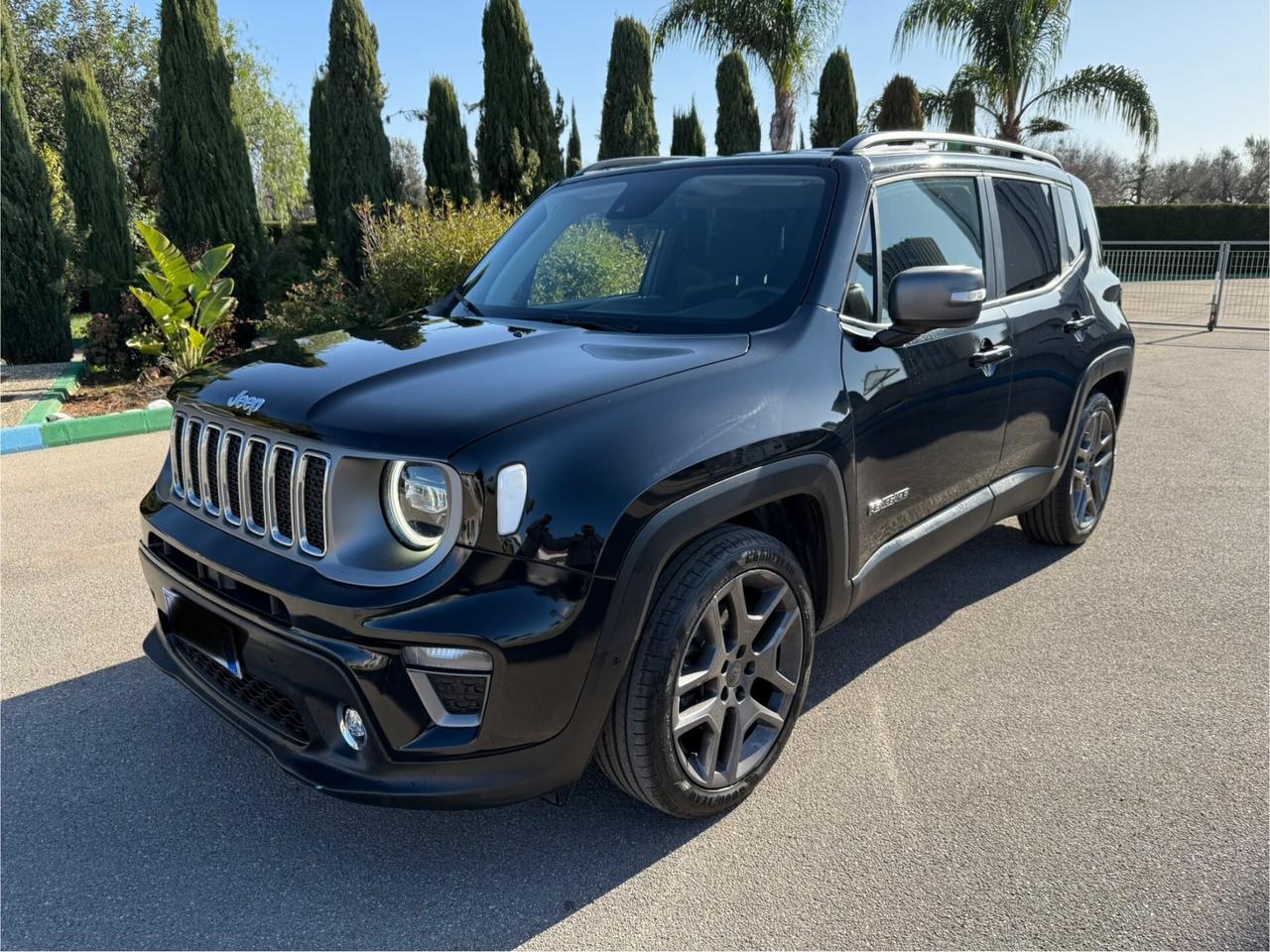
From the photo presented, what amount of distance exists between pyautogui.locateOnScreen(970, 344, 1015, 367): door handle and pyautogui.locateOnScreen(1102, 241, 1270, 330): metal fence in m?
13.4

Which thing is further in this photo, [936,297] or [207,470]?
[936,297]

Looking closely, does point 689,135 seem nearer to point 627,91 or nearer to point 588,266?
point 627,91

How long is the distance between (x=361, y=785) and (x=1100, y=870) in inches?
75.5

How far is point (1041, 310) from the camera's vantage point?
12.7ft

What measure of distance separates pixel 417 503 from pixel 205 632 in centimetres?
81

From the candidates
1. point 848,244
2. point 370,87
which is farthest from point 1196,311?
point 848,244

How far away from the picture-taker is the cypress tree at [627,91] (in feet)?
56.0

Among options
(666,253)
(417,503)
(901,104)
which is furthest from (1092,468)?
(901,104)

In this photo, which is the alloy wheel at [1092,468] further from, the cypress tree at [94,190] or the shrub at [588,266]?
the cypress tree at [94,190]

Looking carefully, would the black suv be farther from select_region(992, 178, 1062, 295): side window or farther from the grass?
the grass

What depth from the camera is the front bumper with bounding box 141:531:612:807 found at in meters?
2.07

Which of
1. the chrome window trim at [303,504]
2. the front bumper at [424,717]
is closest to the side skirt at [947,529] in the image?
the front bumper at [424,717]

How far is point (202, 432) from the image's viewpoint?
8.77 feet

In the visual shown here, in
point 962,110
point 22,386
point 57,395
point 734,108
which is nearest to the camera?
point 57,395
